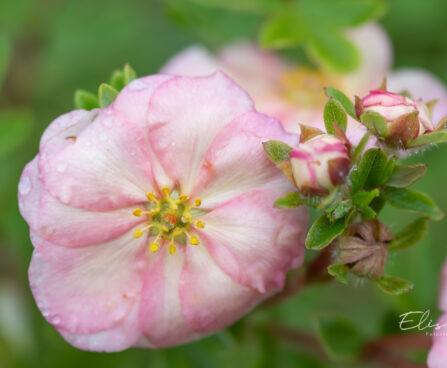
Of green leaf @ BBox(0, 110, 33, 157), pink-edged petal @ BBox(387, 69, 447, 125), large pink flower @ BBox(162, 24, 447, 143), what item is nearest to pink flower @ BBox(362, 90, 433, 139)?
large pink flower @ BBox(162, 24, 447, 143)

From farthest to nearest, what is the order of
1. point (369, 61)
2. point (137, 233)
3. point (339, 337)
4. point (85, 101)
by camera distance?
1. point (369, 61)
2. point (339, 337)
3. point (85, 101)
4. point (137, 233)

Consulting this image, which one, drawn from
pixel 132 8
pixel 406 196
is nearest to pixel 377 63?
pixel 406 196

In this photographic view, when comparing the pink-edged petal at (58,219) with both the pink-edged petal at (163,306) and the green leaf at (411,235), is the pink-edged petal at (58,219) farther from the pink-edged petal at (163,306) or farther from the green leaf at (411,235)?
the green leaf at (411,235)

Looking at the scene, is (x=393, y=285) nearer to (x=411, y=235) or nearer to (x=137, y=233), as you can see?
(x=411, y=235)

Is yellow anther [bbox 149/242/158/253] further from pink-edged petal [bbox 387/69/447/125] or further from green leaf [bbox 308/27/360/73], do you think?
pink-edged petal [bbox 387/69/447/125]

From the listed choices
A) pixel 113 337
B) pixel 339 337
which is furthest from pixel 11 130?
pixel 339 337
